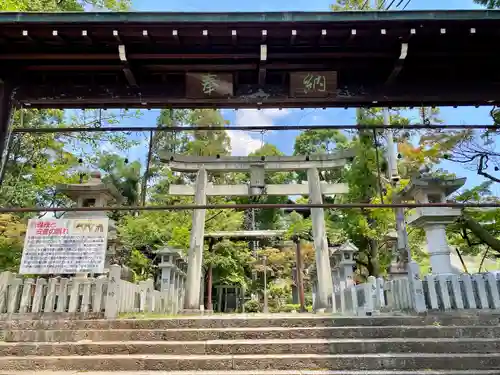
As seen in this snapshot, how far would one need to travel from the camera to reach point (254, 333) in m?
5.56

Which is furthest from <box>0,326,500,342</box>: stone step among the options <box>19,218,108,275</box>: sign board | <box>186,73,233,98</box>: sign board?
<box>186,73,233,98</box>: sign board

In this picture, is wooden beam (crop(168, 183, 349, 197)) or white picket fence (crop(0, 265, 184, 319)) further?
wooden beam (crop(168, 183, 349, 197))

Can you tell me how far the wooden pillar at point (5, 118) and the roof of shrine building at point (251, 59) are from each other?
0.10m

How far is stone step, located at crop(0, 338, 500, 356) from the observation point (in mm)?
5137

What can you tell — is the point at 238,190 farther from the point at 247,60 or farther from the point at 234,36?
the point at 234,36

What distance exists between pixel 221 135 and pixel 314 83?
10192 millimetres

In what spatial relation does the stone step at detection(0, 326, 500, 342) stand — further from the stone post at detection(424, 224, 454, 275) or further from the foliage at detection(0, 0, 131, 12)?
the foliage at detection(0, 0, 131, 12)

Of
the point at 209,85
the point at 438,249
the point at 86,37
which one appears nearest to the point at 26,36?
the point at 86,37

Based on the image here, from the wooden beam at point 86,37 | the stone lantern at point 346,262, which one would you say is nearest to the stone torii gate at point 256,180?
the stone lantern at point 346,262

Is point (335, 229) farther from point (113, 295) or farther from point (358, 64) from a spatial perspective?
point (358, 64)

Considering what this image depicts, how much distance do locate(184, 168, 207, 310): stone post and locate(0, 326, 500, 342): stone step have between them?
18.7ft

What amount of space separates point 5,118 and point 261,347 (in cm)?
464

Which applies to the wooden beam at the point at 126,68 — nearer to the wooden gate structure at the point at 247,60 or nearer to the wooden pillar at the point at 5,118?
the wooden gate structure at the point at 247,60

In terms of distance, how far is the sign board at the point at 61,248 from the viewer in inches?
287
